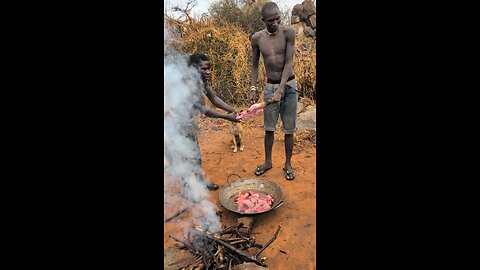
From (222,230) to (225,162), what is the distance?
7.48ft

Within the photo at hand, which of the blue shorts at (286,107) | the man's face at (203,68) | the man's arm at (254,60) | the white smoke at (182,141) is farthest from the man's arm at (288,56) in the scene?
the white smoke at (182,141)

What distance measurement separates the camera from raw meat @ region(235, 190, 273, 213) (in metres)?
4.04

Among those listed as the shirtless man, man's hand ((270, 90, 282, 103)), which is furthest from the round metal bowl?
man's hand ((270, 90, 282, 103))

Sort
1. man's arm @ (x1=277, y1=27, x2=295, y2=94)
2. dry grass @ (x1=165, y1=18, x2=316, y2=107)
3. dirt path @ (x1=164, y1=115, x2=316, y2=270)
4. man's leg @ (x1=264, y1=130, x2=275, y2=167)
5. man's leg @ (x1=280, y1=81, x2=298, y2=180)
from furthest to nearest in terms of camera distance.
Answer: dry grass @ (x1=165, y1=18, x2=316, y2=107)
man's leg @ (x1=264, y1=130, x2=275, y2=167)
man's leg @ (x1=280, y1=81, x2=298, y2=180)
man's arm @ (x1=277, y1=27, x2=295, y2=94)
dirt path @ (x1=164, y1=115, x2=316, y2=270)

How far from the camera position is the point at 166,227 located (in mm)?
3963

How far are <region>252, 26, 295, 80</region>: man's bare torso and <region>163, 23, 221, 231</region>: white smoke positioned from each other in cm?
110

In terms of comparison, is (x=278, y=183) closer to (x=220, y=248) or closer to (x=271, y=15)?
(x=220, y=248)

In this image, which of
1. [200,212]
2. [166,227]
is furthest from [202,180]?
[166,227]

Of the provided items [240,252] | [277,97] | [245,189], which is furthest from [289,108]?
[240,252]

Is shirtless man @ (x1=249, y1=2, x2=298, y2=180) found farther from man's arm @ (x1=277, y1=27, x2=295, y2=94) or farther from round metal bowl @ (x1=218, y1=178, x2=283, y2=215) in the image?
round metal bowl @ (x1=218, y1=178, x2=283, y2=215)

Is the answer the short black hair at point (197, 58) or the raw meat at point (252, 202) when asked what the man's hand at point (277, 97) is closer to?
the short black hair at point (197, 58)

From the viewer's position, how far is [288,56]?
4.62 metres

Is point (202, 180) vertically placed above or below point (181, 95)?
below
